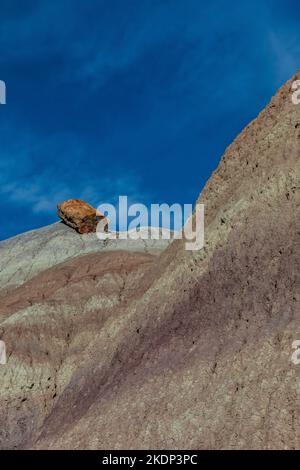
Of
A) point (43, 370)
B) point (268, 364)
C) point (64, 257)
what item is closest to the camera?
point (268, 364)

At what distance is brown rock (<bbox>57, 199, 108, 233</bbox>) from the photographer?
70.9m

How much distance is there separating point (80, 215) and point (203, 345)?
51.5 m

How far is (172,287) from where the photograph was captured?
25.0m

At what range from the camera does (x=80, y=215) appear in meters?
70.9

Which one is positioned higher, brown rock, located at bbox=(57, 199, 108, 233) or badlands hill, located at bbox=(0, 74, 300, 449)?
brown rock, located at bbox=(57, 199, 108, 233)

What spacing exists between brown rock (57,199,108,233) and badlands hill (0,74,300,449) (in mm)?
36517

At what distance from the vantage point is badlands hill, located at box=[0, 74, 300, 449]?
57.8ft

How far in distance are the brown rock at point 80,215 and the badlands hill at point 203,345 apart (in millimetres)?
36517

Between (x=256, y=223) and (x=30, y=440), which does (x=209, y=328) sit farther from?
(x=30, y=440)

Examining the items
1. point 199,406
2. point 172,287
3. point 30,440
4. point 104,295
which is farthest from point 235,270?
point 104,295

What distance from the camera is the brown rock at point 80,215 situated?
233 ft

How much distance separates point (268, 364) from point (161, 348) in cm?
590

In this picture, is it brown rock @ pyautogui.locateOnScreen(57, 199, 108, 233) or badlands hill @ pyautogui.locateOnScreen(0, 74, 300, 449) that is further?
brown rock @ pyautogui.locateOnScreen(57, 199, 108, 233)

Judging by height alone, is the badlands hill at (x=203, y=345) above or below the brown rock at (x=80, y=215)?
below
